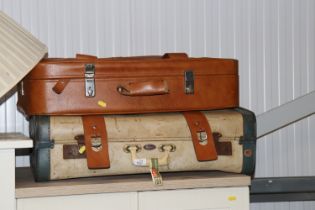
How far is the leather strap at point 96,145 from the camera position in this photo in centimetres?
177

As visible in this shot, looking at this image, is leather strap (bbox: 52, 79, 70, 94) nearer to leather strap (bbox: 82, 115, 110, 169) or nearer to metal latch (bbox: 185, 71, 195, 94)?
leather strap (bbox: 82, 115, 110, 169)

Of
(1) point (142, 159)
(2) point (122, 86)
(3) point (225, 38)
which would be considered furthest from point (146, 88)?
(3) point (225, 38)

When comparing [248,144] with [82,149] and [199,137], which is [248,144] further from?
[82,149]

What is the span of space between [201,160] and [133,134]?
9.1 inches

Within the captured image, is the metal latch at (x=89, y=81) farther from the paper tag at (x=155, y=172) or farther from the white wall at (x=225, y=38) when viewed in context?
the white wall at (x=225, y=38)

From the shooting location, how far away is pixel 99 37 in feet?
7.87

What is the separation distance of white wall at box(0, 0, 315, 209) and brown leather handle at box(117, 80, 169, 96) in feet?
1.96

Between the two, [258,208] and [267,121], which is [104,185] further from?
[258,208]

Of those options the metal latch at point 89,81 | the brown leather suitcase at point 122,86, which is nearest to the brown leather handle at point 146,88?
the brown leather suitcase at point 122,86

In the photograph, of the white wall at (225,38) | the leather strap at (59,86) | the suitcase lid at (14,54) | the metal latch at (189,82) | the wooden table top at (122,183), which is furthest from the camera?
the white wall at (225,38)

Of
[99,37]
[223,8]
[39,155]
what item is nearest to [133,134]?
[39,155]

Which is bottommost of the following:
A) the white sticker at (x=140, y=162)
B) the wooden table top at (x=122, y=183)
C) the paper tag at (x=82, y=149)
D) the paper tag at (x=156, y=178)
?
the wooden table top at (x=122, y=183)

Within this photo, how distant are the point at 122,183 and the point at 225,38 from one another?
99 centimetres

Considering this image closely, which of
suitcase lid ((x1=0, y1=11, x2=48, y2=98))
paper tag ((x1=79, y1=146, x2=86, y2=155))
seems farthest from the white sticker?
suitcase lid ((x1=0, y1=11, x2=48, y2=98))
